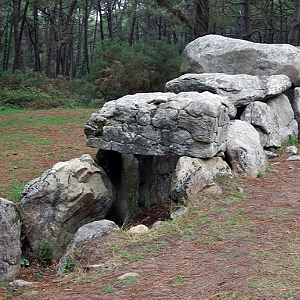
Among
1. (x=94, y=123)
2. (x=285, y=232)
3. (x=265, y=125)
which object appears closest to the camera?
(x=285, y=232)

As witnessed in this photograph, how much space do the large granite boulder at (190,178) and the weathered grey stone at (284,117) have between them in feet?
12.5

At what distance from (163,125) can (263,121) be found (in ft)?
9.73

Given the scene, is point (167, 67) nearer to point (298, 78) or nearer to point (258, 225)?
point (298, 78)

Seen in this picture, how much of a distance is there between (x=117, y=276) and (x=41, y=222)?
2.33m

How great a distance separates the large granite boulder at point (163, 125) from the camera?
5.54 m

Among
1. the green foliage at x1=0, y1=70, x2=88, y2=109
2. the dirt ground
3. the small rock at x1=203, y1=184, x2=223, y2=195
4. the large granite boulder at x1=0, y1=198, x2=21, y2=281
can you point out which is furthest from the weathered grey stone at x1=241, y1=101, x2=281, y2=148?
the green foliage at x1=0, y1=70, x2=88, y2=109

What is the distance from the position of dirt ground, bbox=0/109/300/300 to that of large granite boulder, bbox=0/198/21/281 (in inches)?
6.2

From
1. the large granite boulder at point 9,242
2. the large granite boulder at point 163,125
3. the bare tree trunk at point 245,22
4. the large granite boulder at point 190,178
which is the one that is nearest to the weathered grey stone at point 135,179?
the large granite boulder at point 163,125

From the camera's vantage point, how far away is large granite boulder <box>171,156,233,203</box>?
5094 mm

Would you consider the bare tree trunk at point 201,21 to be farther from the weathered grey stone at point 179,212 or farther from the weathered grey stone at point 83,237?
the weathered grey stone at point 83,237

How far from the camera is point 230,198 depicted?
5.11 m

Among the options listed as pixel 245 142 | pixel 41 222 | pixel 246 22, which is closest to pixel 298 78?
pixel 245 142

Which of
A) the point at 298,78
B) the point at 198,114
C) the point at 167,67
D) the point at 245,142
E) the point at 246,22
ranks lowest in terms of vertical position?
the point at 245,142

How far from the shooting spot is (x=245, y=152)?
6293 millimetres
